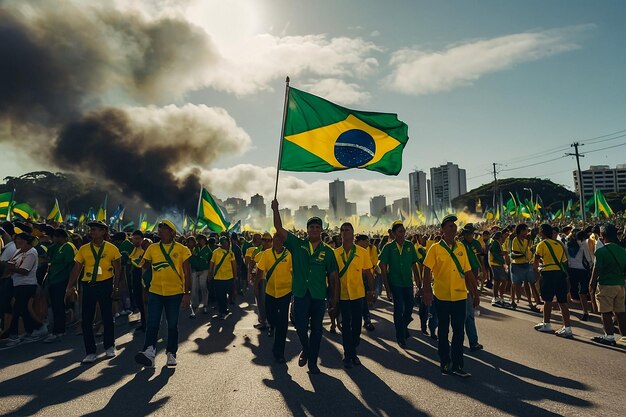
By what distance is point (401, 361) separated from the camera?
5.94 m

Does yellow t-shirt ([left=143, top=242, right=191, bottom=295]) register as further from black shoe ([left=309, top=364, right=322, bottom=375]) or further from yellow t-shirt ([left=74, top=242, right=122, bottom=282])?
black shoe ([left=309, top=364, right=322, bottom=375])

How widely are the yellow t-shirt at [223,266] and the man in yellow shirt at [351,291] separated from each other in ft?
13.4

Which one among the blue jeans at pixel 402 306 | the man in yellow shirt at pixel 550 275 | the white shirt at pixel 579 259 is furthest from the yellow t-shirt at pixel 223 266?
the white shirt at pixel 579 259

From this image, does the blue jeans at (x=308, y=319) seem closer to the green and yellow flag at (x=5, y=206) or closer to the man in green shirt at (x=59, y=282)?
the man in green shirt at (x=59, y=282)

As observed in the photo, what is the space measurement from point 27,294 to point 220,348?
3.78 meters

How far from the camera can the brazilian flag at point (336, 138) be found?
7.02 metres

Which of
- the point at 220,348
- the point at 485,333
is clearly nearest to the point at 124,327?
the point at 220,348

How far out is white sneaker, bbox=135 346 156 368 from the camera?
552 cm

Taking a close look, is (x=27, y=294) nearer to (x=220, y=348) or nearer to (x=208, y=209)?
(x=220, y=348)

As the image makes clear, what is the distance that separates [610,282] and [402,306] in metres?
3.36

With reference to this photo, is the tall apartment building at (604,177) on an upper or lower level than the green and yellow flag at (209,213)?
upper

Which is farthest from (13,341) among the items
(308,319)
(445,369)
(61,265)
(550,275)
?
(550,275)

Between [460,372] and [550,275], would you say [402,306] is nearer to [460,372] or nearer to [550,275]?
[460,372]

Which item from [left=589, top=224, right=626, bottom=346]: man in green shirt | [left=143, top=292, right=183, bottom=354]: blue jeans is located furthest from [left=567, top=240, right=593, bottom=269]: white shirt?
[left=143, top=292, right=183, bottom=354]: blue jeans
